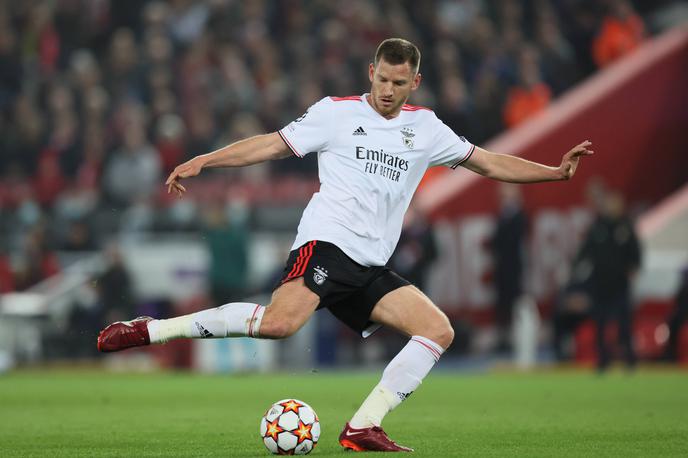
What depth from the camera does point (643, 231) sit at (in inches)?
813

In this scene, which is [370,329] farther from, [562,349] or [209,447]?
[562,349]

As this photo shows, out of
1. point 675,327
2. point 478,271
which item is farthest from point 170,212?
point 675,327

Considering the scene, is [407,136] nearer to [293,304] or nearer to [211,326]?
[293,304]

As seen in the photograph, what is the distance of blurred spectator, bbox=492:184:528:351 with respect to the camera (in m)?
19.1

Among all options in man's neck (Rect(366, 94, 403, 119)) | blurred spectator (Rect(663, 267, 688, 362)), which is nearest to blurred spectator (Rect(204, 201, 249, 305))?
blurred spectator (Rect(663, 267, 688, 362))

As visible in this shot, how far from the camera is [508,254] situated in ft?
62.8

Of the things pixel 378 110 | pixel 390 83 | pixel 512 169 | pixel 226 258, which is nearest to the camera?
pixel 390 83

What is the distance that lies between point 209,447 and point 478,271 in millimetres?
12668

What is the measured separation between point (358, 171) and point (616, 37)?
1549 centimetres

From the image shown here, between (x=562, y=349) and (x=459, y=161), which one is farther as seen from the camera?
(x=562, y=349)

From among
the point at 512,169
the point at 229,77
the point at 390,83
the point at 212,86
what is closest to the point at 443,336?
the point at 512,169

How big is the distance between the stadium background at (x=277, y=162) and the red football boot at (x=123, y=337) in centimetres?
1091

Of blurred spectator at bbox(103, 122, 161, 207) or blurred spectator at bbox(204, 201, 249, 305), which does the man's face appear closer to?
blurred spectator at bbox(204, 201, 249, 305)

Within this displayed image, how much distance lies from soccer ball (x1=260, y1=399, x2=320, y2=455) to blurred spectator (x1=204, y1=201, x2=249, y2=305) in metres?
11.2
